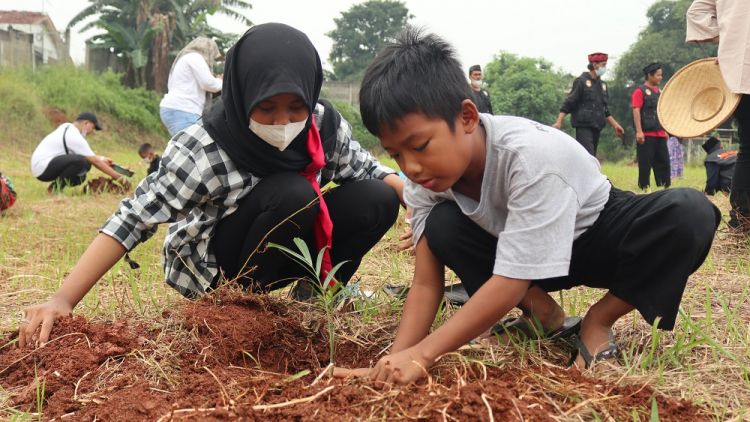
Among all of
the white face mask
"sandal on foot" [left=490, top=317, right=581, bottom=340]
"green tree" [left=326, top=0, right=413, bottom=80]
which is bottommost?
"sandal on foot" [left=490, top=317, right=581, bottom=340]

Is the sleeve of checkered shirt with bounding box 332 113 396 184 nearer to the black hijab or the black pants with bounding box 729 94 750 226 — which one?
the black hijab

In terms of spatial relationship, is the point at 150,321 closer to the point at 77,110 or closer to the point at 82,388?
the point at 82,388

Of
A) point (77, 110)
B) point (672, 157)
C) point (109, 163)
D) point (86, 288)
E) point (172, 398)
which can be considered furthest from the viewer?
point (77, 110)

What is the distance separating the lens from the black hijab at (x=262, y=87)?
1936 mm

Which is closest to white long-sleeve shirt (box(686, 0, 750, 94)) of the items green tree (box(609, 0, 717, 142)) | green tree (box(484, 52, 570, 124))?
green tree (box(609, 0, 717, 142))

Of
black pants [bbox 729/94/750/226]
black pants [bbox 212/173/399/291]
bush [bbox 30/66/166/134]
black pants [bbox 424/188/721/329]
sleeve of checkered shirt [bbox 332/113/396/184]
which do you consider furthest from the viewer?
bush [bbox 30/66/166/134]

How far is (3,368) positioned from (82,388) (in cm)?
32

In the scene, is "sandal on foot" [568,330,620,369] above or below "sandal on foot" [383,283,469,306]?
above

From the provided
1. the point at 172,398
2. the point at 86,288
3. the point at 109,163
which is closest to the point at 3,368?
the point at 86,288

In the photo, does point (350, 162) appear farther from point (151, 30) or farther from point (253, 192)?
point (151, 30)

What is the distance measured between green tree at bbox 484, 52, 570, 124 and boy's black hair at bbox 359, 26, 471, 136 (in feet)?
106

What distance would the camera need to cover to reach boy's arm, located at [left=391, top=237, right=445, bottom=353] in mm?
1704

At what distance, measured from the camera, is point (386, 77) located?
1.58 metres

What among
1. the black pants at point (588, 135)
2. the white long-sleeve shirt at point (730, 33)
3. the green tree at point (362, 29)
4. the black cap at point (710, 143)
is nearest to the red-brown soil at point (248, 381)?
the white long-sleeve shirt at point (730, 33)
